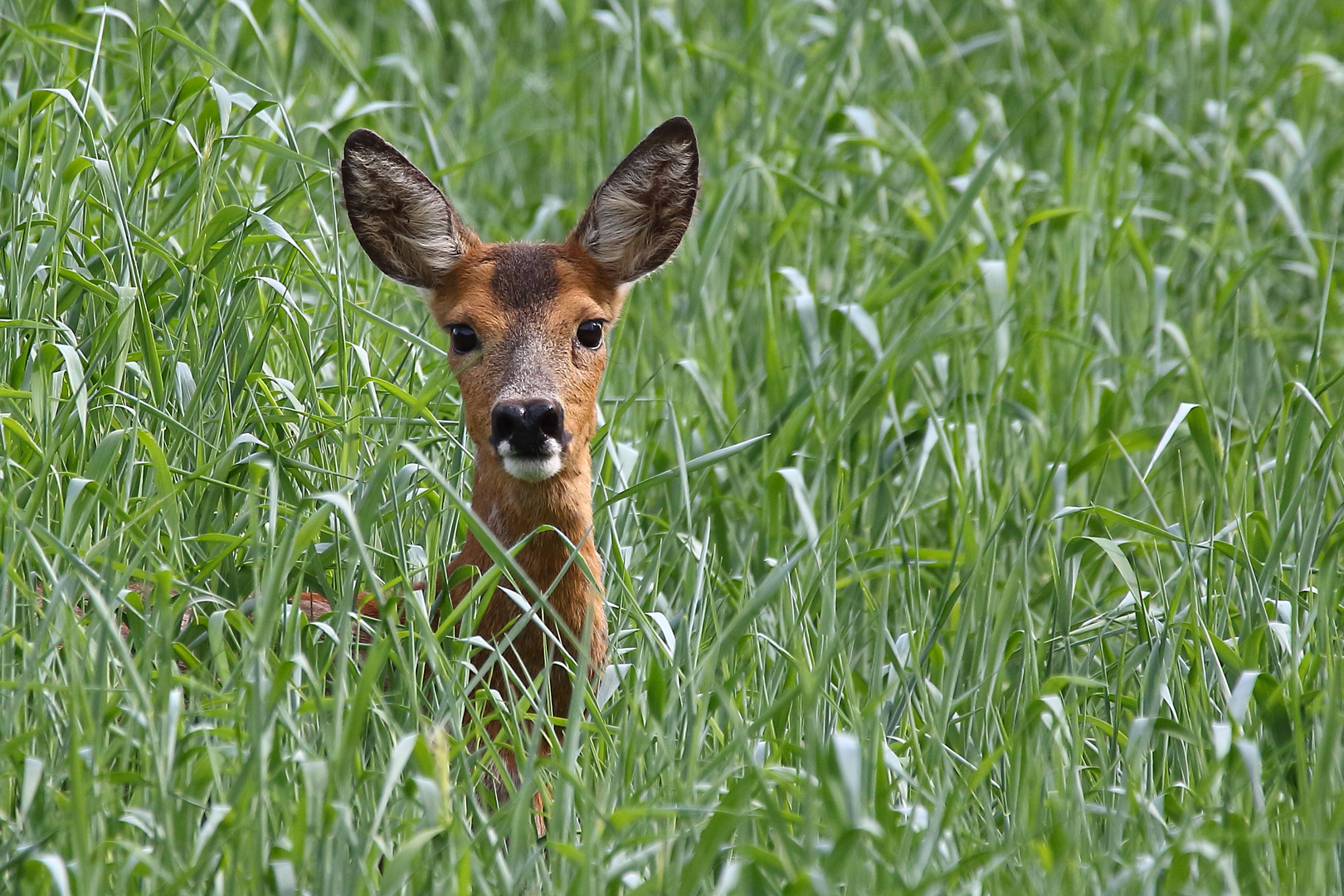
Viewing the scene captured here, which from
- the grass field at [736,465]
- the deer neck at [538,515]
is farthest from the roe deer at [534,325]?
the grass field at [736,465]

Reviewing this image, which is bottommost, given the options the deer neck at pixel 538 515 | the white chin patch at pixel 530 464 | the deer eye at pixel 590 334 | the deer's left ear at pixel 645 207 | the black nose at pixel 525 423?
the deer neck at pixel 538 515

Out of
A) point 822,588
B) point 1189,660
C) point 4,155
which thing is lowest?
point 1189,660

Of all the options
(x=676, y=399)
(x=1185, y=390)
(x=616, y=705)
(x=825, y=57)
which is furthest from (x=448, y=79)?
(x=616, y=705)

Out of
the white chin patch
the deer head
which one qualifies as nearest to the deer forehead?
the deer head

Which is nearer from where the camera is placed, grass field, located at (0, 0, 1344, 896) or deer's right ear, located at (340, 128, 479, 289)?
grass field, located at (0, 0, 1344, 896)

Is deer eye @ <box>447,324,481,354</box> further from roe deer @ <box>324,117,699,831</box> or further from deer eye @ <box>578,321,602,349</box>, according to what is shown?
deer eye @ <box>578,321,602,349</box>

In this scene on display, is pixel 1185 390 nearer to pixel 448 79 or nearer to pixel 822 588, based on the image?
pixel 822 588

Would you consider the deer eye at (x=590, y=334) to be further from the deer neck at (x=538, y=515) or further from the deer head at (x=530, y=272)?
the deer neck at (x=538, y=515)

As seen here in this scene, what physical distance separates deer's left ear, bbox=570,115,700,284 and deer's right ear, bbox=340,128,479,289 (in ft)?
1.04

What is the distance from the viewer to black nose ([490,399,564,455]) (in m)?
3.32

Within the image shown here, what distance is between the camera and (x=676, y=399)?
4.56 m

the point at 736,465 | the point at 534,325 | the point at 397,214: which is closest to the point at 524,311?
the point at 534,325

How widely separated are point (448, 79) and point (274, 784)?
4659 millimetres

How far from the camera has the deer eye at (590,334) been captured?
377 cm
